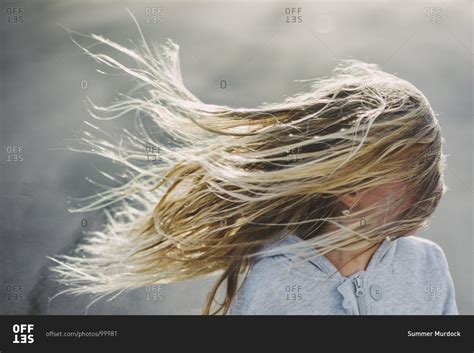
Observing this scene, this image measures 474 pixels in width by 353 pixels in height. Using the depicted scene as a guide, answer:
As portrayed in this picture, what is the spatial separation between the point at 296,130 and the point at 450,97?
800 mm

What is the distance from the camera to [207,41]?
8.02ft

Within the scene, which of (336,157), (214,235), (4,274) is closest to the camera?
(336,157)

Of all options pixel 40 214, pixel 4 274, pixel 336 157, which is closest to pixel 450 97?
pixel 336 157

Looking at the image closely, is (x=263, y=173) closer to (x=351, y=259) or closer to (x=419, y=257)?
(x=351, y=259)

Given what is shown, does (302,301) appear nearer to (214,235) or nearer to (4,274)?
(214,235)

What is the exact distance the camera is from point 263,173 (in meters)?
2.06

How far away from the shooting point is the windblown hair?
6.65 ft

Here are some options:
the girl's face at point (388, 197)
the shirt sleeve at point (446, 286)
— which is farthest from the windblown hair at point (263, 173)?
the shirt sleeve at point (446, 286)

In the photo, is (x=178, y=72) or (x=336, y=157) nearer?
(x=336, y=157)

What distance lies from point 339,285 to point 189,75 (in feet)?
3.22
